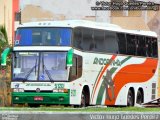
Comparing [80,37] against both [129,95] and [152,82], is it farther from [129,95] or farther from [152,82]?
[152,82]

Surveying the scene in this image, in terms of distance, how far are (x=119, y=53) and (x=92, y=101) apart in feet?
10.3

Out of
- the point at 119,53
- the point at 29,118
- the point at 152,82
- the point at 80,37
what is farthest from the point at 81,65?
the point at 29,118

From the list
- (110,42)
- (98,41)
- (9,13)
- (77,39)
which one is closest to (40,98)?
(77,39)

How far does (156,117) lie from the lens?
1669 centimetres

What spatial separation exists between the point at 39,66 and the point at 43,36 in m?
1.35

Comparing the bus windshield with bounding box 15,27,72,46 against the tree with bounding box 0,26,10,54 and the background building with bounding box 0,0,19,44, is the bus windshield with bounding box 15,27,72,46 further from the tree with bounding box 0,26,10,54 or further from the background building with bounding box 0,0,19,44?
the background building with bounding box 0,0,19,44

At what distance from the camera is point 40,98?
2953 centimetres

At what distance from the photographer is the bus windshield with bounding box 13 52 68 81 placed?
2912 cm

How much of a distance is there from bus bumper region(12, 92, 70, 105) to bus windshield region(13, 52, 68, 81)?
2.07ft

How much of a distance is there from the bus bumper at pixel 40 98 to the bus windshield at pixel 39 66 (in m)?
0.63

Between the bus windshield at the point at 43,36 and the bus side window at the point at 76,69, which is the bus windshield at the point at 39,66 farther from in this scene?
the bus windshield at the point at 43,36

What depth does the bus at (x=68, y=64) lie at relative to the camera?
29.2 m

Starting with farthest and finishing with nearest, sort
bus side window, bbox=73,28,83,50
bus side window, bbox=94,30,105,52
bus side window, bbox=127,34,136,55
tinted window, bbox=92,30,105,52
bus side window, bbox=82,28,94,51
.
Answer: bus side window, bbox=127,34,136,55 → bus side window, bbox=94,30,105,52 → tinted window, bbox=92,30,105,52 → bus side window, bbox=82,28,94,51 → bus side window, bbox=73,28,83,50

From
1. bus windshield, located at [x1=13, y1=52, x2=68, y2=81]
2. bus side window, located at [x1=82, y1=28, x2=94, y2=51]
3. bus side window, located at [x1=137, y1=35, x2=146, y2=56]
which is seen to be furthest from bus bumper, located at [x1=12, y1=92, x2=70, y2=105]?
bus side window, located at [x1=137, y1=35, x2=146, y2=56]
